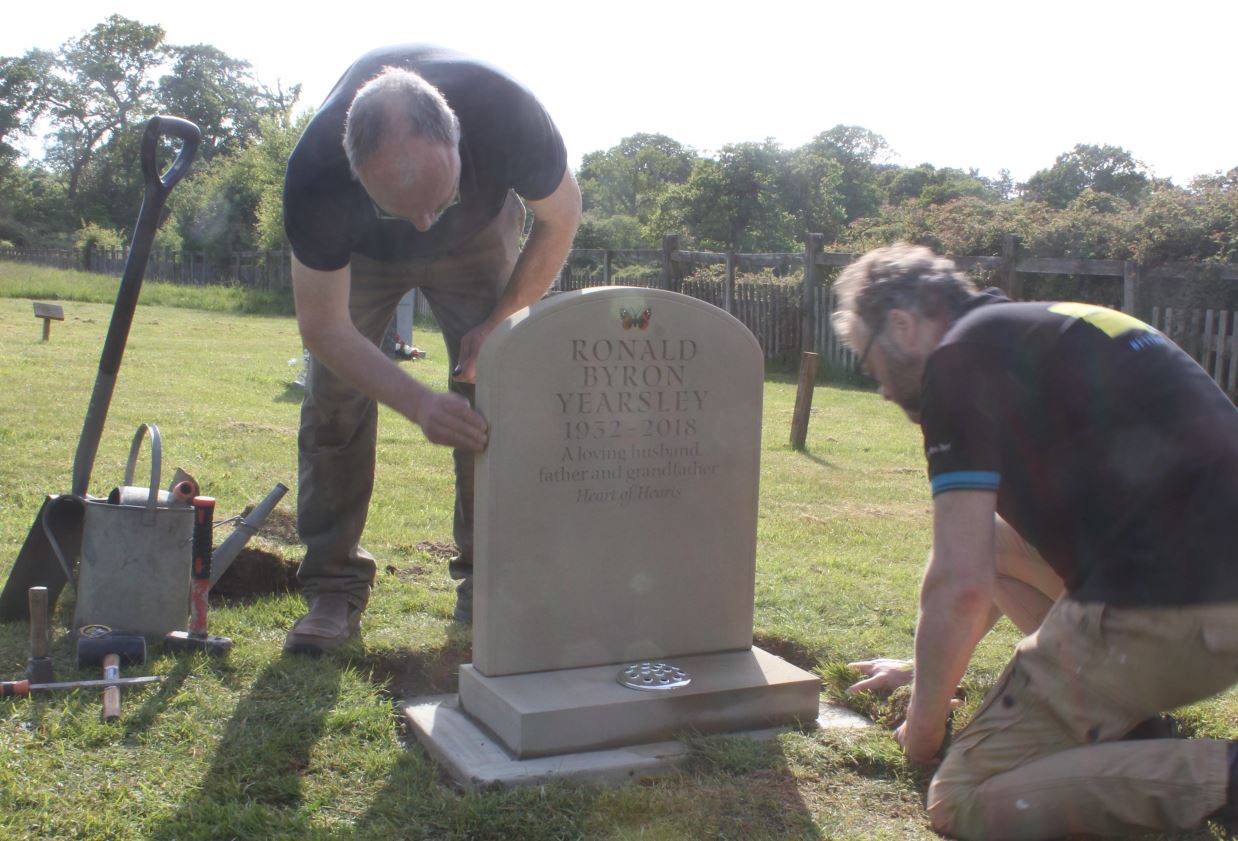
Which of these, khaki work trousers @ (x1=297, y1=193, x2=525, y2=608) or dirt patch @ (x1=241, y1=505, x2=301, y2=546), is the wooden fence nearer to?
dirt patch @ (x1=241, y1=505, x2=301, y2=546)

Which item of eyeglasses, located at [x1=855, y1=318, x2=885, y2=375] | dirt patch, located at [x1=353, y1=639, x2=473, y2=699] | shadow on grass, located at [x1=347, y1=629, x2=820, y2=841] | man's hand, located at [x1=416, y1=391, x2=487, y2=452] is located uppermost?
eyeglasses, located at [x1=855, y1=318, x2=885, y2=375]

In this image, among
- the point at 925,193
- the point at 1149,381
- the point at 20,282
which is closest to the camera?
the point at 1149,381

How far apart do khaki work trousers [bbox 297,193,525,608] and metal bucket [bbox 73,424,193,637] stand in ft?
1.61

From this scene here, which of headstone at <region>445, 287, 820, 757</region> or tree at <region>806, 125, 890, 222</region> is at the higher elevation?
tree at <region>806, 125, 890, 222</region>

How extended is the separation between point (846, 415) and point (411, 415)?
8.70m

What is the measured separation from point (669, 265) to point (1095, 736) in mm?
16560

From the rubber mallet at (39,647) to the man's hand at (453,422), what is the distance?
1.20 metres

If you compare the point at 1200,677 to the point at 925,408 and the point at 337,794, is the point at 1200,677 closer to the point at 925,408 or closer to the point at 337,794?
the point at 925,408

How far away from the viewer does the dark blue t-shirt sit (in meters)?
3.40

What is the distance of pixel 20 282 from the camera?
1056 inches

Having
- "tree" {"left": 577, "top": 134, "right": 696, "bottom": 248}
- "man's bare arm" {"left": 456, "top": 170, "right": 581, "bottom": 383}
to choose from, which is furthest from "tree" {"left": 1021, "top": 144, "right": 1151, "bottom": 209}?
"man's bare arm" {"left": 456, "top": 170, "right": 581, "bottom": 383}

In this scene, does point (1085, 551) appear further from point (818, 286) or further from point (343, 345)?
point (818, 286)

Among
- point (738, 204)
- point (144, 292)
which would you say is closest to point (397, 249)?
point (144, 292)


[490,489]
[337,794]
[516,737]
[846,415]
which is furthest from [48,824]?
[846,415]
